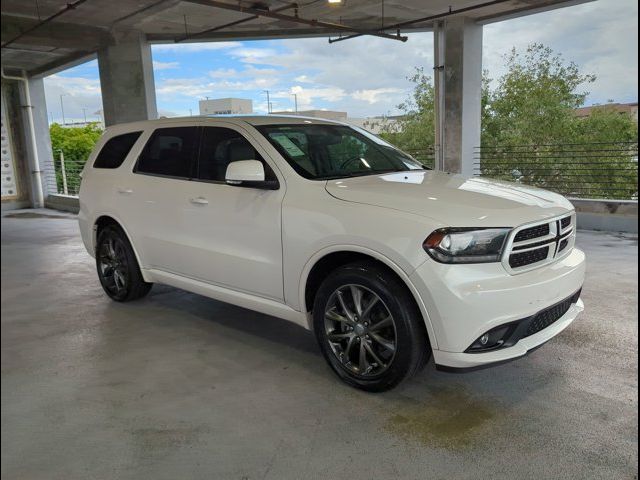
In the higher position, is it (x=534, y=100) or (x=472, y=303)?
(x=534, y=100)

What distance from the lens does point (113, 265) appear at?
15.9ft

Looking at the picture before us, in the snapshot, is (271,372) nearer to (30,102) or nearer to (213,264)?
(213,264)

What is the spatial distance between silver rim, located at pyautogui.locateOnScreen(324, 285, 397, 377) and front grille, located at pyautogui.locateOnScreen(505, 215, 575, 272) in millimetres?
747

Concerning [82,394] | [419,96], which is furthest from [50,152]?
[82,394]

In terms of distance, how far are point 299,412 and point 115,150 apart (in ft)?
10.6

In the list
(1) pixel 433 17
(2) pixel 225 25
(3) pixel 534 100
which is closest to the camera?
(1) pixel 433 17

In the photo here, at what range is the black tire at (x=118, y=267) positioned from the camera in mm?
4637

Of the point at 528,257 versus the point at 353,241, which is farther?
the point at 353,241

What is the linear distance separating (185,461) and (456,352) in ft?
4.72

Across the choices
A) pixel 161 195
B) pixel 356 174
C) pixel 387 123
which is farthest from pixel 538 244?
pixel 387 123

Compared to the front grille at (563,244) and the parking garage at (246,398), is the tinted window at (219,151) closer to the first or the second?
the parking garage at (246,398)

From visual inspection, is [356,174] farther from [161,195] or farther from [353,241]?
[161,195]

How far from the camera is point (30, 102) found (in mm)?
14844

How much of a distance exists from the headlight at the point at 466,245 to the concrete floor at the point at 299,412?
34.9 inches
